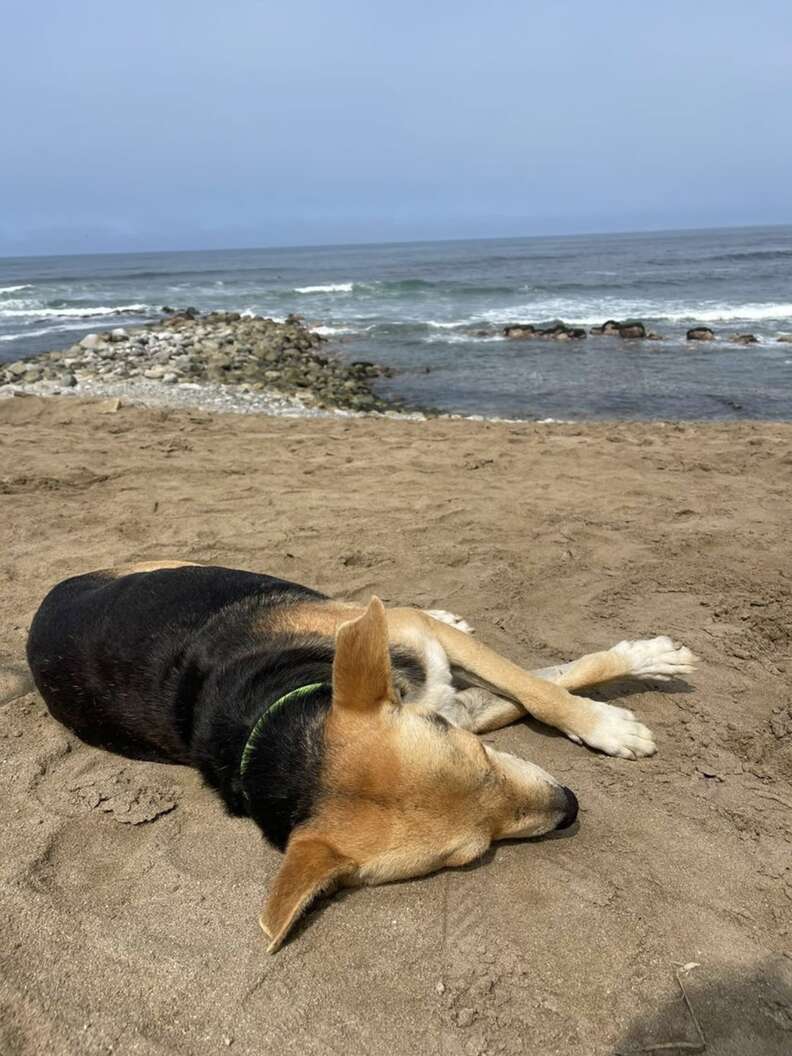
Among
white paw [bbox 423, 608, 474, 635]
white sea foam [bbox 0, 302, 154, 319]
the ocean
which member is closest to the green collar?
white paw [bbox 423, 608, 474, 635]

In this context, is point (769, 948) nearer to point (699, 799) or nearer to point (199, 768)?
point (699, 799)

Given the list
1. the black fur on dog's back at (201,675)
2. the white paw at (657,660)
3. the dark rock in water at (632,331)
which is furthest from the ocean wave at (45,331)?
the white paw at (657,660)

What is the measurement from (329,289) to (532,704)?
4605cm

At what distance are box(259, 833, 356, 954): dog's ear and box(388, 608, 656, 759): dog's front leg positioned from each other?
1217 millimetres

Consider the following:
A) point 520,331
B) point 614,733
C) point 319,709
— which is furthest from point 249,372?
point 319,709

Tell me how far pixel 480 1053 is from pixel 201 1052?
867mm

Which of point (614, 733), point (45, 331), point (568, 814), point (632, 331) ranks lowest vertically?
point (614, 733)

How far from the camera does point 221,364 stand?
718 inches

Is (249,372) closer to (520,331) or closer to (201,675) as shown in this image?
(520,331)

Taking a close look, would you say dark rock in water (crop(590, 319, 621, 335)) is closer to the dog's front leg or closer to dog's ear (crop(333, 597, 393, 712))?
the dog's front leg

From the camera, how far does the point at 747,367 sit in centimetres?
1723

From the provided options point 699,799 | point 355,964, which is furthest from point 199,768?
point 699,799

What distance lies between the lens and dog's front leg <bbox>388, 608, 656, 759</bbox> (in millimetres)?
3506

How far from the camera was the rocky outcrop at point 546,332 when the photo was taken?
23.0m
